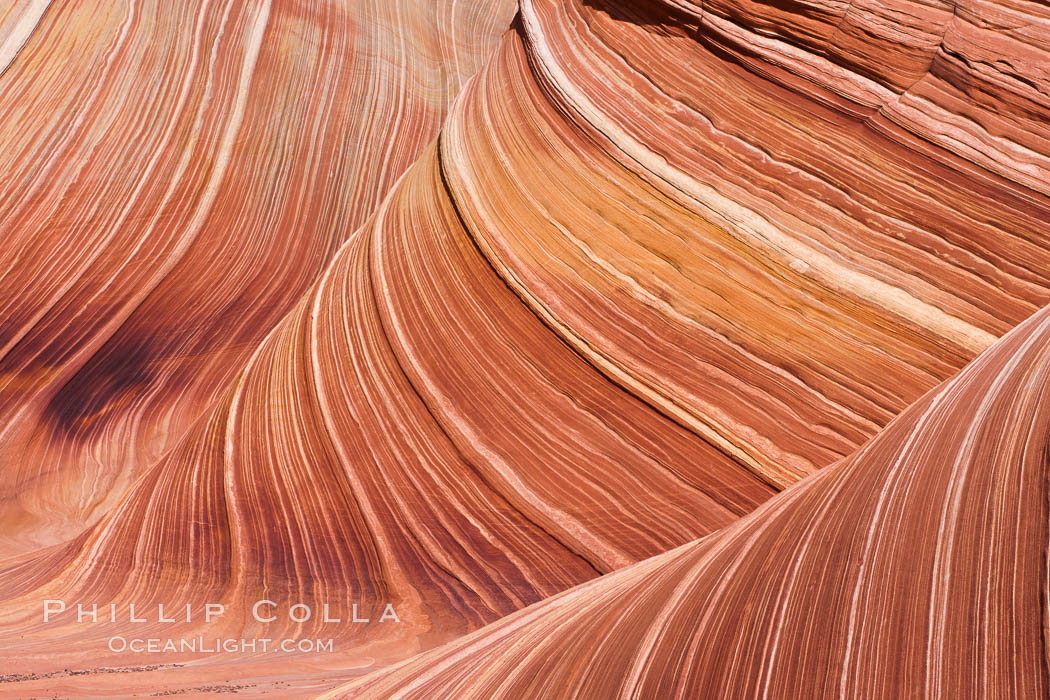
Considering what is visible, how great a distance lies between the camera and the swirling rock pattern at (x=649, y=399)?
1.06m

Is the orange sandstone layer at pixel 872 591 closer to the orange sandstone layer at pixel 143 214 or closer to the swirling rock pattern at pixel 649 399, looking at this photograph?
the swirling rock pattern at pixel 649 399

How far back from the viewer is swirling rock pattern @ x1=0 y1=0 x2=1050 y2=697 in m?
1.06

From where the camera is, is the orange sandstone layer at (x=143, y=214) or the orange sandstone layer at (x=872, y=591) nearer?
the orange sandstone layer at (x=872, y=591)

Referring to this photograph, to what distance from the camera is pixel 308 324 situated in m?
2.46

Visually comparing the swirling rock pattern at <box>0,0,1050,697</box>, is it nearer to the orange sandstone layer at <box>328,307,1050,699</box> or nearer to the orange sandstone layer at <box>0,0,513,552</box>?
the orange sandstone layer at <box>328,307,1050,699</box>

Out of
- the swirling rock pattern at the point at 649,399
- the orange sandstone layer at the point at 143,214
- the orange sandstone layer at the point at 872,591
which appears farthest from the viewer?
the orange sandstone layer at the point at 143,214

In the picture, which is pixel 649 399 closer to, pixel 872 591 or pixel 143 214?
pixel 872 591

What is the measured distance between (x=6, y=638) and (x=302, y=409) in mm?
850

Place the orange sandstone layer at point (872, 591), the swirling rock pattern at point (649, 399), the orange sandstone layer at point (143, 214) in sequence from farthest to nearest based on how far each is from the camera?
1. the orange sandstone layer at point (143, 214)
2. the swirling rock pattern at point (649, 399)
3. the orange sandstone layer at point (872, 591)

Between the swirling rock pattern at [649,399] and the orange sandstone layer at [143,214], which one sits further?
the orange sandstone layer at [143,214]

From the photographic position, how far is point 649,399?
181 centimetres

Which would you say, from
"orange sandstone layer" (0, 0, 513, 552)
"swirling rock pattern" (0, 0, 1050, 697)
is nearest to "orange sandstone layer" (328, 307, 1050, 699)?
"swirling rock pattern" (0, 0, 1050, 697)

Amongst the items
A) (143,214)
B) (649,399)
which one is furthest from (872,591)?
(143,214)

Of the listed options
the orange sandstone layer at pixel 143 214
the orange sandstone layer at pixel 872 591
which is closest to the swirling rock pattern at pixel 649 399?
the orange sandstone layer at pixel 872 591
